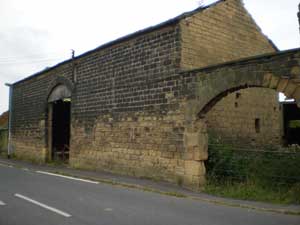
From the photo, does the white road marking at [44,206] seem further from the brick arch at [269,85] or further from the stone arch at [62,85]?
the stone arch at [62,85]

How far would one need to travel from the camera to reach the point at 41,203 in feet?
26.1

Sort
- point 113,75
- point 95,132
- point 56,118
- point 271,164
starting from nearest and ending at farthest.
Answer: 1. point 271,164
2. point 113,75
3. point 95,132
4. point 56,118

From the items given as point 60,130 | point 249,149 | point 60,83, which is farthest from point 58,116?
point 249,149

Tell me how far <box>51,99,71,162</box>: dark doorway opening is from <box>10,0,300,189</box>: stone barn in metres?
3.74

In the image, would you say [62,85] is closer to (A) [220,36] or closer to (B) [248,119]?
(A) [220,36]

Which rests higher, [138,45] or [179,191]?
[138,45]

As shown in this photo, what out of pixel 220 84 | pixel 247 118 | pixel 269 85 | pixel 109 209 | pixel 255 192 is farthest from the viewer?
pixel 247 118

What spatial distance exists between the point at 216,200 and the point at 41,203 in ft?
13.8

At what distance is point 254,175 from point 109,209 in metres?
4.58

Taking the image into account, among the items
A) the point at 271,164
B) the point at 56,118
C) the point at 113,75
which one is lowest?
the point at 271,164

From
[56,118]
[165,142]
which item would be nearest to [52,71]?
[56,118]

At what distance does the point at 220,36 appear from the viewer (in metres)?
13.5

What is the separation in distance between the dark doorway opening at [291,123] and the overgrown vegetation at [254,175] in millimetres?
7157

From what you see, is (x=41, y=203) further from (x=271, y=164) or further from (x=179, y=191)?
(x=271, y=164)
